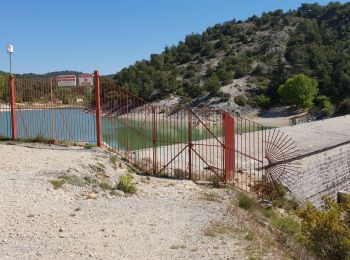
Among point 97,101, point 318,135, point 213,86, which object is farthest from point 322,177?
point 213,86

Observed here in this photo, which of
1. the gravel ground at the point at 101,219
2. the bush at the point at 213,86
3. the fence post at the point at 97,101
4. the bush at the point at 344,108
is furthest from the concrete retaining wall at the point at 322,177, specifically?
the bush at the point at 213,86

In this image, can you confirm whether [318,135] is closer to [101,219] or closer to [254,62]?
[101,219]

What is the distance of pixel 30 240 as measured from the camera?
25.3 feet

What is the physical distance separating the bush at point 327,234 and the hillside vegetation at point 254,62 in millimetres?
56864

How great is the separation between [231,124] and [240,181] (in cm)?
198

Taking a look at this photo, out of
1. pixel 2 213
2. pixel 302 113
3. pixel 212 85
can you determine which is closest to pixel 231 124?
pixel 2 213

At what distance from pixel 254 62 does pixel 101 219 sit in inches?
3561

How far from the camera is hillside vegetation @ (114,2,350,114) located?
256 feet

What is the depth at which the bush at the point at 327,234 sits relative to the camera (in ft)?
27.0

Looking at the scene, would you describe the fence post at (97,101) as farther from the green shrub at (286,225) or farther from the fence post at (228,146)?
the green shrub at (286,225)

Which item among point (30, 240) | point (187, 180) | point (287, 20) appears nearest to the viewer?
point (30, 240)

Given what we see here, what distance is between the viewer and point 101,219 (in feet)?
29.7

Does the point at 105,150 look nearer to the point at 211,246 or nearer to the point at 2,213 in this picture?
the point at 2,213

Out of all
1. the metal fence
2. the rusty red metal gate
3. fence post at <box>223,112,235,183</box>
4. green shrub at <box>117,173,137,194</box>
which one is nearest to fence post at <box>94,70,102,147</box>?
the metal fence
